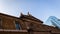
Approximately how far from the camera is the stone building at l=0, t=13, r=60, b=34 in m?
12.2

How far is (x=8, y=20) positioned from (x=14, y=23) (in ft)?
1.97

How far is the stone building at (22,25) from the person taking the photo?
480 inches

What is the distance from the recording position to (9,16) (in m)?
13.9

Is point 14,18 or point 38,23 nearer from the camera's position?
point 14,18

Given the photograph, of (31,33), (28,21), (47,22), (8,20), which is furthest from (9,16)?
(47,22)

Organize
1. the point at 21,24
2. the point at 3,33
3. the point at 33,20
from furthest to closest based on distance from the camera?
1. the point at 33,20
2. the point at 21,24
3. the point at 3,33

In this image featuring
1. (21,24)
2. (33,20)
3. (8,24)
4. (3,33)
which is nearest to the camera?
(3,33)

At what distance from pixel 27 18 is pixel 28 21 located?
54cm

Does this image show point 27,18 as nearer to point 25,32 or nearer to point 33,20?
point 33,20

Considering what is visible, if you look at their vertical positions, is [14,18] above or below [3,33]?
above

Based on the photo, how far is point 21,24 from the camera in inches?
558

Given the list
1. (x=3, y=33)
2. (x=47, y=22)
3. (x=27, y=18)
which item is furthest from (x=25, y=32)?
(x=47, y=22)

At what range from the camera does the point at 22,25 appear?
555 inches

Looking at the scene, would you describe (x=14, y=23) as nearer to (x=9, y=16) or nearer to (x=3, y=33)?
(x=9, y=16)
